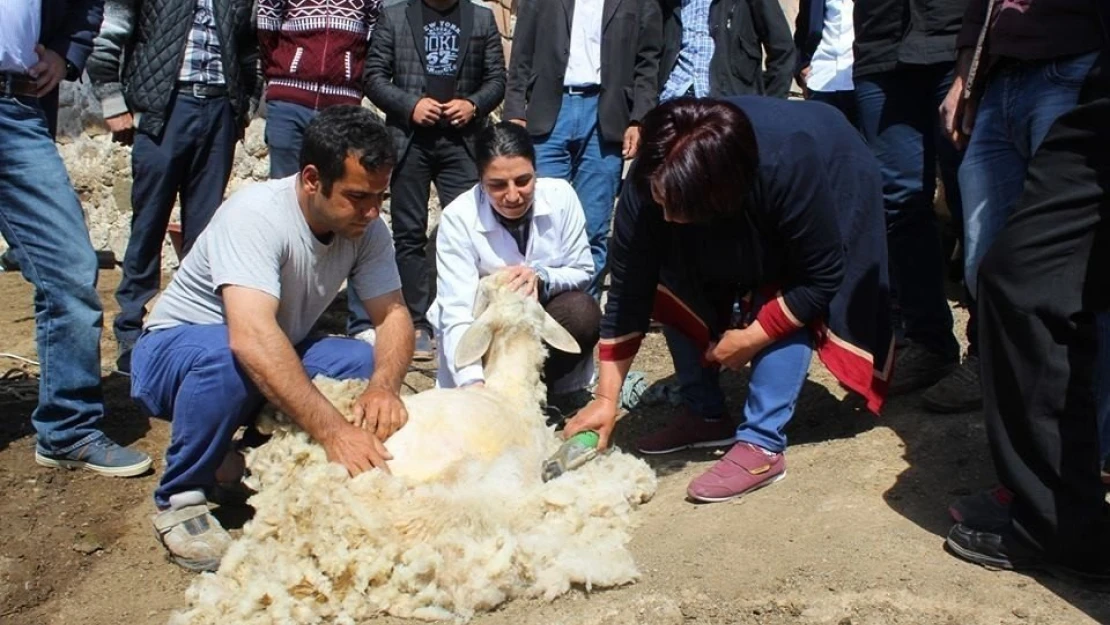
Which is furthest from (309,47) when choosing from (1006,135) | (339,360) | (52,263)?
(1006,135)

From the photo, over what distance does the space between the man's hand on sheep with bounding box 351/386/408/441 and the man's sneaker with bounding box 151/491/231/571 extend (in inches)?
25.1

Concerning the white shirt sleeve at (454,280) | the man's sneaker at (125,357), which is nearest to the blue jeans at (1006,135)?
the white shirt sleeve at (454,280)

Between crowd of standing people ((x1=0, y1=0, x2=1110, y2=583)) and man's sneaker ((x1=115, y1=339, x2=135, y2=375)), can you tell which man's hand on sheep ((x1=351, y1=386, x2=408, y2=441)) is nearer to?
crowd of standing people ((x1=0, y1=0, x2=1110, y2=583))

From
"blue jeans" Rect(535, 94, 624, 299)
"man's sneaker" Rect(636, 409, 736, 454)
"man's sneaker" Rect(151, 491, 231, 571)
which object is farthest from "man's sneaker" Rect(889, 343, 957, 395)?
"man's sneaker" Rect(151, 491, 231, 571)

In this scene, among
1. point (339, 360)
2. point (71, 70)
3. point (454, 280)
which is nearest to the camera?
point (339, 360)

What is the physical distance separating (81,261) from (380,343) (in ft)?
4.21

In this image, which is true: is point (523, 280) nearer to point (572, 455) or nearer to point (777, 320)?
point (572, 455)

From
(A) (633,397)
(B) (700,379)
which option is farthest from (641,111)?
(B) (700,379)

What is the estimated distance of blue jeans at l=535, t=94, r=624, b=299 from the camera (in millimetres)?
5887

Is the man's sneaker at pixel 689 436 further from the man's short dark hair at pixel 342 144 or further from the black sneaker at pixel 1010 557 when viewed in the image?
the man's short dark hair at pixel 342 144

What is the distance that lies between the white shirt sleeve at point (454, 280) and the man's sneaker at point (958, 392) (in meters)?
1.86

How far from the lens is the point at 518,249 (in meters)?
4.86

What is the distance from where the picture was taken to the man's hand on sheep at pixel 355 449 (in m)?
3.26

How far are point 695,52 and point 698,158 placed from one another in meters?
2.79
